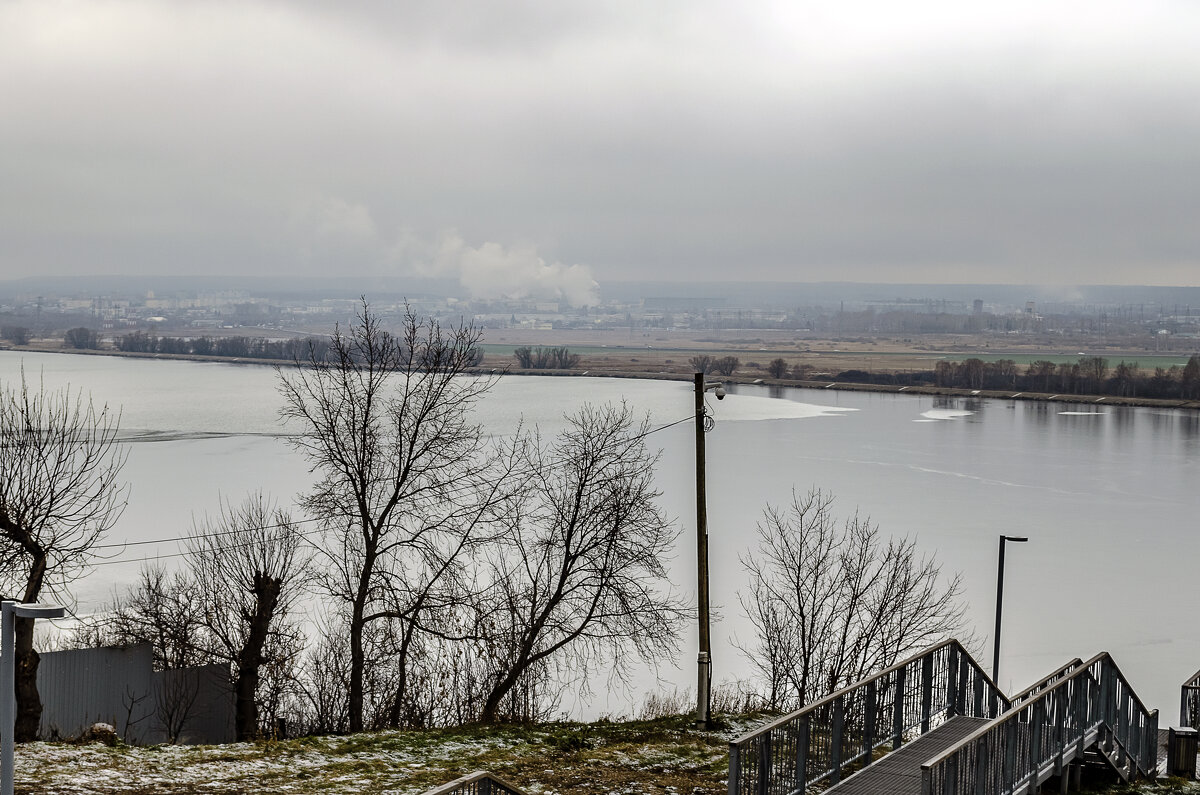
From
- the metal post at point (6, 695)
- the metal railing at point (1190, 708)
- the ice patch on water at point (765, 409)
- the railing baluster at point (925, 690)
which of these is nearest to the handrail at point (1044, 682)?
the railing baluster at point (925, 690)

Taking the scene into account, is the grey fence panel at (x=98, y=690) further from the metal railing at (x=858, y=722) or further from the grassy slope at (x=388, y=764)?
the metal railing at (x=858, y=722)

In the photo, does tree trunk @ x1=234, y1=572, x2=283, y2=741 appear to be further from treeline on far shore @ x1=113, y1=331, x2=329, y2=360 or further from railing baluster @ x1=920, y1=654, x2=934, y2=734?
treeline on far shore @ x1=113, y1=331, x2=329, y2=360

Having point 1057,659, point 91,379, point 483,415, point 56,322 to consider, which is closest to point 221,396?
point 91,379

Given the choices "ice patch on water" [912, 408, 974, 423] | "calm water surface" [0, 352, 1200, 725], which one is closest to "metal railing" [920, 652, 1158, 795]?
"calm water surface" [0, 352, 1200, 725]

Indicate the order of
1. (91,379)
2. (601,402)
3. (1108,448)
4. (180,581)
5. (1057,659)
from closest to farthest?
(180,581) < (1057,659) < (1108,448) < (601,402) < (91,379)

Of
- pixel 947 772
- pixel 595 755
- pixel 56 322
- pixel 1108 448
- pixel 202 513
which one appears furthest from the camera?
pixel 56 322

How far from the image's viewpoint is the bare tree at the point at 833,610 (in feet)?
77.5

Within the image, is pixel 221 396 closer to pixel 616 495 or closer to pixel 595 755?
pixel 616 495

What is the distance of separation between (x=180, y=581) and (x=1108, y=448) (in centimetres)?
6438

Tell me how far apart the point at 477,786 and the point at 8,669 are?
→ 2818mm

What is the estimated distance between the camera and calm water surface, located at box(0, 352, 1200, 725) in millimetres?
32094

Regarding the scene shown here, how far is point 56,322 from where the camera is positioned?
191500 millimetres

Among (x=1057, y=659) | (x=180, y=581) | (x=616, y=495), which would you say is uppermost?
(x=616, y=495)

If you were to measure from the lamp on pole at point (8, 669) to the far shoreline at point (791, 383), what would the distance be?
345 ft
